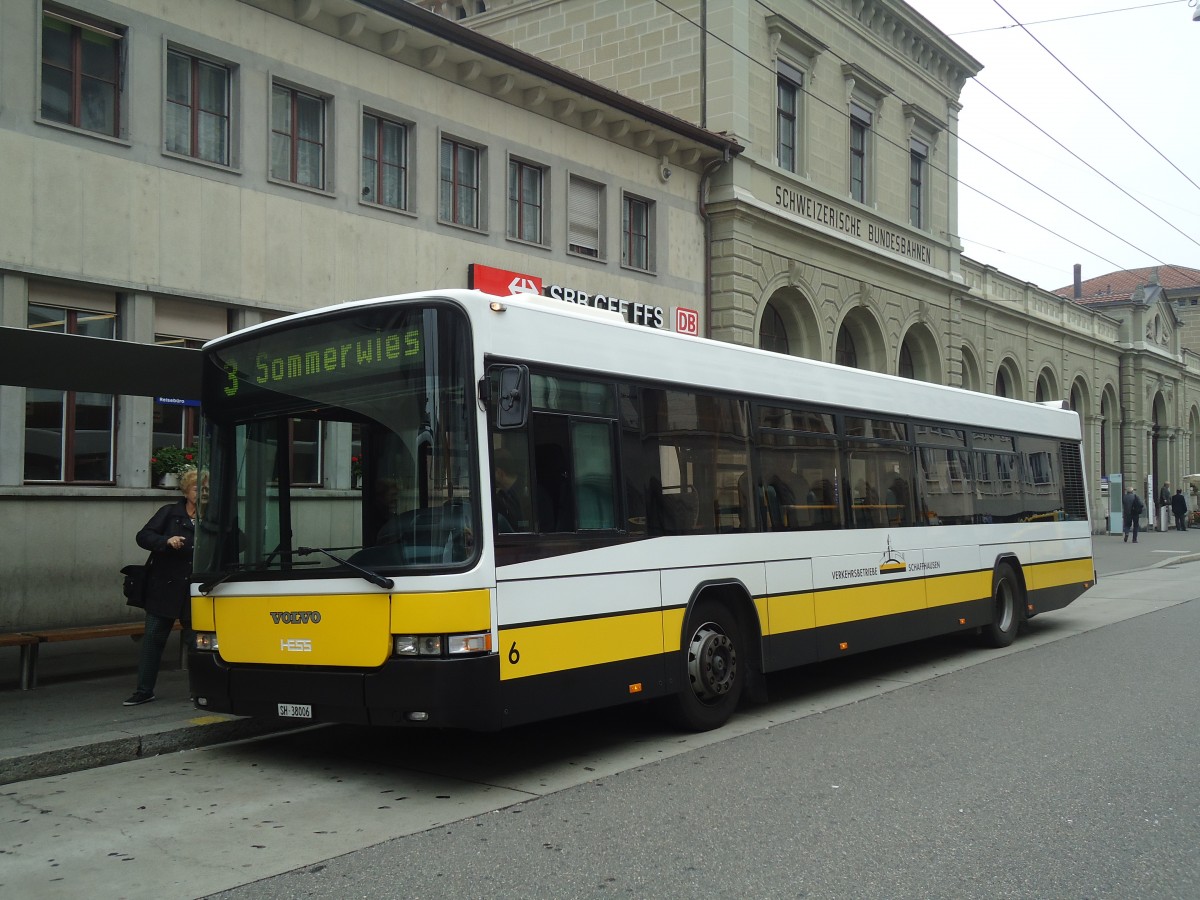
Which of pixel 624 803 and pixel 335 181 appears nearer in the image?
pixel 624 803

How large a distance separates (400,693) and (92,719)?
10.5ft

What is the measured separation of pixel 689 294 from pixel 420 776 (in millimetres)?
15900

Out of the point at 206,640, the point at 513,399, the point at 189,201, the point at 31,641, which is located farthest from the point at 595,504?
the point at 189,201

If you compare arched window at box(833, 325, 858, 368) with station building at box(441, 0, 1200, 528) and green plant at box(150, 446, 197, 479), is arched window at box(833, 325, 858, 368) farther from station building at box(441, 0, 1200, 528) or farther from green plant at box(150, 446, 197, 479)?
green plant at box(150, 446, 197, 479)

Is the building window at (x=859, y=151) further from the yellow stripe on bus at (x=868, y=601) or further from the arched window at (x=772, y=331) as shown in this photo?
the yellow stripe on bus at (x=868, y=601)

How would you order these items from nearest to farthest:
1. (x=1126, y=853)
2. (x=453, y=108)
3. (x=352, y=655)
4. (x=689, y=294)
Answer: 1. (x=1126, y=853)
2. (x=352, y=655)
3. (x=453, y=108)
4. (x=689, y=294)

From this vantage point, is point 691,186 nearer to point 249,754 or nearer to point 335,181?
point 335,181

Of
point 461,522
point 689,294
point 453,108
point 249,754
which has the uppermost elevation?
point 453,108

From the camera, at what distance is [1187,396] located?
194 ft

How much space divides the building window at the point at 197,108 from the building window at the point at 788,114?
43.9ft

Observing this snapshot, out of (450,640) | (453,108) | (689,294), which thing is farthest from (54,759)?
(689,294)

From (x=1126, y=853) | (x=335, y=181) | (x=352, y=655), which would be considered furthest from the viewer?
(x=335, y=181)

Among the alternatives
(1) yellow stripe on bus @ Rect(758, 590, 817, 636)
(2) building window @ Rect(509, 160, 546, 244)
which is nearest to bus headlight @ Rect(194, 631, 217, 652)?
(1) yellow stripe on bus @ Rect(758, 590, 817, 636)

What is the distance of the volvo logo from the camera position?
688 cm
